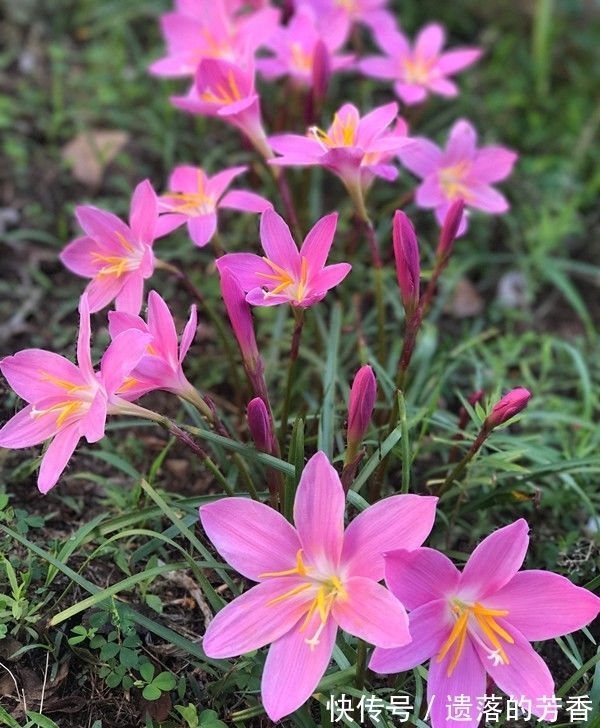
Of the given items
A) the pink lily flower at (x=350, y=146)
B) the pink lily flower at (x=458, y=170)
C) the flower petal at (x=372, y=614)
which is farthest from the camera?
the pink lily flower at (x=458, y=170)

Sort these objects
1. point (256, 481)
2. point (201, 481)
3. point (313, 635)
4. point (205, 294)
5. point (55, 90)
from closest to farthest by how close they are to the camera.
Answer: point (313, 635), point (256, 481), point (201, 481), point (205, 294), point (55, 90)

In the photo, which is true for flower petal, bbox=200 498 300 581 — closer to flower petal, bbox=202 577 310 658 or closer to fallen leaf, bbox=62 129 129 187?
flower petal, bbox=202 577 310 658

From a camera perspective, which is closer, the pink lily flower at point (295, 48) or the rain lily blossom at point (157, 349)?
the rain lily blossom at point (157, 349)

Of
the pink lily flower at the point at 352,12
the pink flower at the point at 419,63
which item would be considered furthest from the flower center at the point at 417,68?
the pink lily flower at the point at 352,12

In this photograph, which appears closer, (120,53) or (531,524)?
(531,524)

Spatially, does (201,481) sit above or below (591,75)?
below

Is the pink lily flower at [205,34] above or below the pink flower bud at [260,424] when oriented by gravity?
above

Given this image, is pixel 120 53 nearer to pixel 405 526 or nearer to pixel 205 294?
pixel 205 294

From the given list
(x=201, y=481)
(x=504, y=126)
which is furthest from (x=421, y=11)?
(x=201, y=481)

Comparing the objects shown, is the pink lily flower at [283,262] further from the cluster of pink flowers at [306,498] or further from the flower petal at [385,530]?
the flower petal at [385,530]
